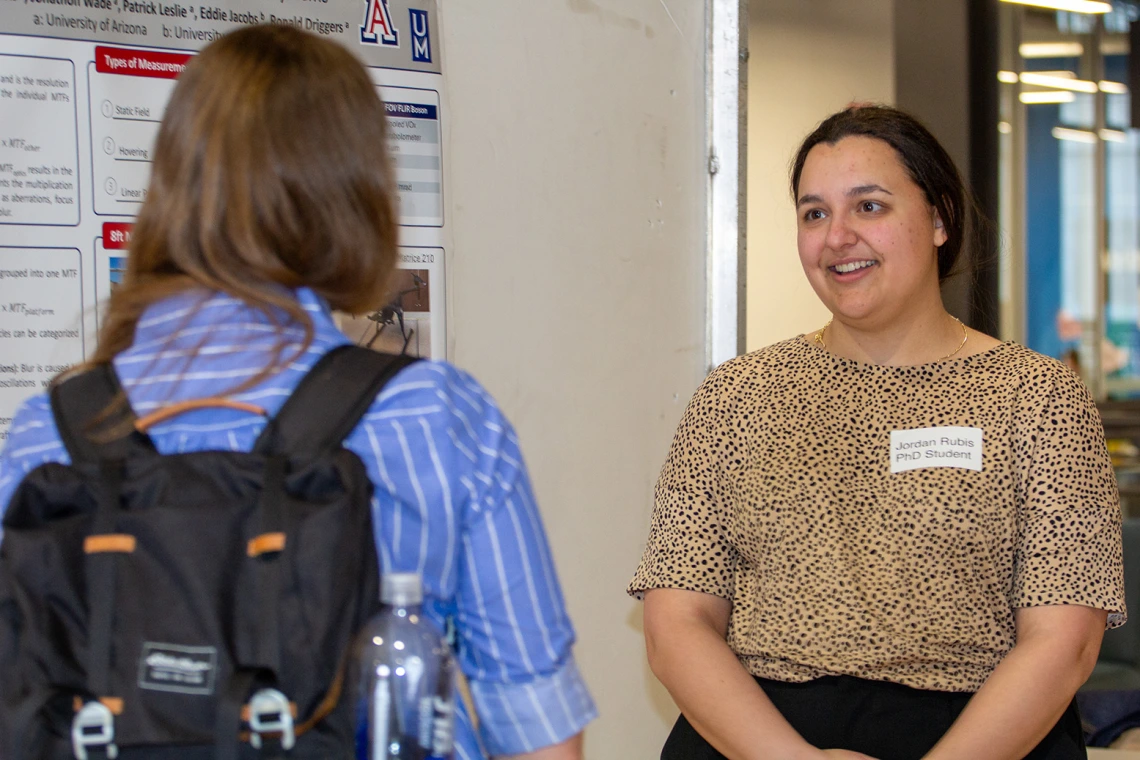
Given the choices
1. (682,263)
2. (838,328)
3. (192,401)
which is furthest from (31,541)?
(682,263)

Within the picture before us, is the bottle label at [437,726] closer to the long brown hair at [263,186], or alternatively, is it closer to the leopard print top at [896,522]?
the long brown hair at [263,186]

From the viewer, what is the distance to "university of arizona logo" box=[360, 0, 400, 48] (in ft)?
7.07

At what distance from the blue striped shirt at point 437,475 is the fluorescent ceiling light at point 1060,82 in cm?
914

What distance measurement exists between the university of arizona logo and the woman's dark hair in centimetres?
83

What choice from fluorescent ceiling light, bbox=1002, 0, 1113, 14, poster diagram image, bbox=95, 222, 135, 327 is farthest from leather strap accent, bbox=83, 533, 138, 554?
fluorescent ceiling light, bbox=1002, 0, 1113, 14

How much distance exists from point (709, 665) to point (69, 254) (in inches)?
49.9

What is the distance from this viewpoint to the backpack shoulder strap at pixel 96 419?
0.92 meters

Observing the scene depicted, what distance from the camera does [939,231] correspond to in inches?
73.7

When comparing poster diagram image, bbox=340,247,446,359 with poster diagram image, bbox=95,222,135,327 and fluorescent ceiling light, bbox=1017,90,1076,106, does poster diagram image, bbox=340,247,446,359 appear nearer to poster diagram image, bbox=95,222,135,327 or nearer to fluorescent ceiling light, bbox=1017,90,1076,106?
poster diagram image, bbox=95,222,135,327

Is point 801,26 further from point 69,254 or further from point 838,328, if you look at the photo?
point 69,254

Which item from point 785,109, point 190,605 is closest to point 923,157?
point 785,109

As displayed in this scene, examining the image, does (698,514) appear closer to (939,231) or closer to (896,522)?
(896,522)

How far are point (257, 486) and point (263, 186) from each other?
0.80ft

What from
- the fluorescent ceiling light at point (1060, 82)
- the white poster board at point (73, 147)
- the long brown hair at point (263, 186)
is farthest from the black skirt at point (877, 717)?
the fluorescent ceiling light at point (1060, 82)
